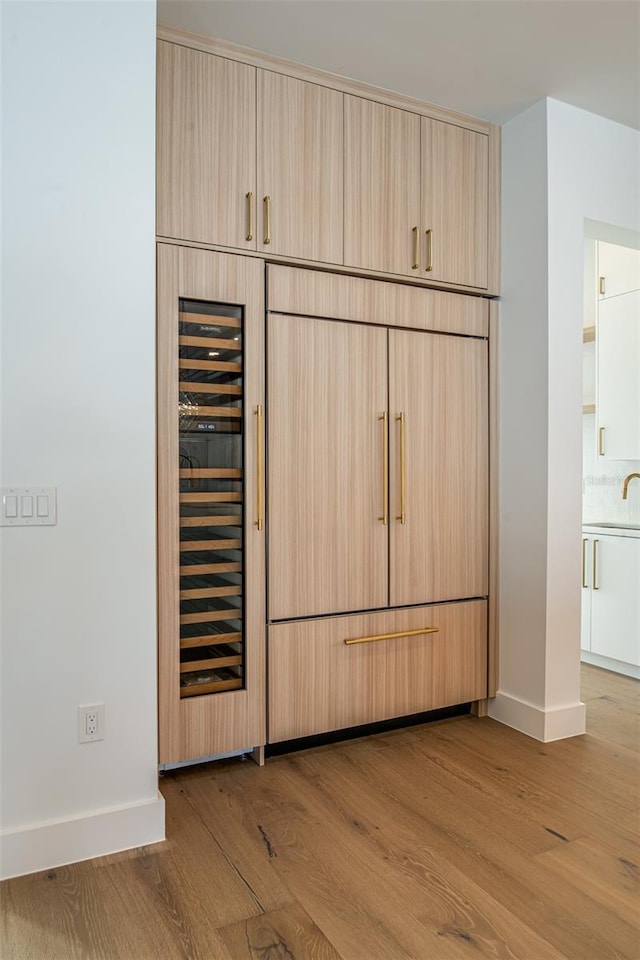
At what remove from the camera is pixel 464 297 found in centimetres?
310

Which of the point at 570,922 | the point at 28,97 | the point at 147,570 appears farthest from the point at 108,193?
the point at 570,922

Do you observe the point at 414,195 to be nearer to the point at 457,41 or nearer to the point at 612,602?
the point at 457,41

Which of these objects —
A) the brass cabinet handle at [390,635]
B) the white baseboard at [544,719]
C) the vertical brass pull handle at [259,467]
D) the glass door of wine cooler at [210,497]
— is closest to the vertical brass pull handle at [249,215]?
the glass door of wine cooler at [210,497]

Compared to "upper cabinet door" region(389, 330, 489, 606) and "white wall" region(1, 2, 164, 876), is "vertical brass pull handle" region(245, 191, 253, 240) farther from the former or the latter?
"upper cabinet door" region(389, 330, 489, 606)

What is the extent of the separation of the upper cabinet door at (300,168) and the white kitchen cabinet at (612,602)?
2369 mm

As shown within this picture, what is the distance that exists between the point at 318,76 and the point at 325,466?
5.07ft

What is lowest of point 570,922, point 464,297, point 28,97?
point 570,922

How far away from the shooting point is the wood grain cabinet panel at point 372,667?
2680 mm

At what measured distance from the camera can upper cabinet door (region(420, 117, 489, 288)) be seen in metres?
2.98

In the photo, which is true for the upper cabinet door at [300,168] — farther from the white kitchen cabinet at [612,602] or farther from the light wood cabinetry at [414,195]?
the white kitchen cabinet at [612,602]

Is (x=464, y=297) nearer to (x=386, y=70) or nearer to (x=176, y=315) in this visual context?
(x=386, y=70)

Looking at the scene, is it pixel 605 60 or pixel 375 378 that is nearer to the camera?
pixel 605 60

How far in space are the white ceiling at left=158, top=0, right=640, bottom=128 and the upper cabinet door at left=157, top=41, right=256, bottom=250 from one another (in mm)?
131

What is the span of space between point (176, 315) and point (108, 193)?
0.50 meters
